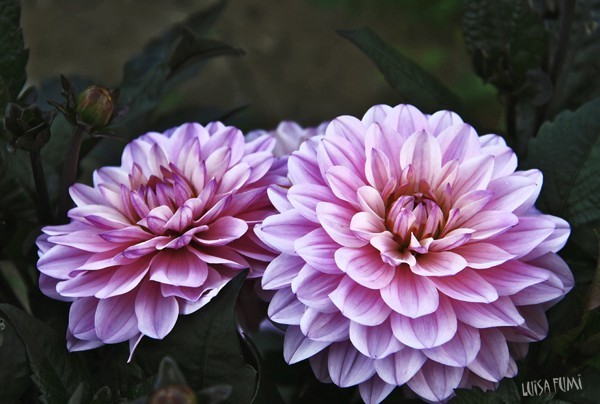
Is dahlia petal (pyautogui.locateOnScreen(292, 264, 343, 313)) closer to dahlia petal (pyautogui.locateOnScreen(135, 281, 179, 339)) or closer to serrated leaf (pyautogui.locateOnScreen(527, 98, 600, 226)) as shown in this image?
dahlia petal (pyautogui.locateOnScreen(135, 281, 179, 339))

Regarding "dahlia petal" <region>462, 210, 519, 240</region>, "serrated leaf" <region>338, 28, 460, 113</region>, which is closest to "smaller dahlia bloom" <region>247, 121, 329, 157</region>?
"serrated leaf" <region>338, 28, 460, 113</region>

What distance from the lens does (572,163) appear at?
0.54 metres

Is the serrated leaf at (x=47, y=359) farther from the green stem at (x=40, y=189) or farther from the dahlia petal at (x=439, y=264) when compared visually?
the dahlia petal at (x=439, y=264)

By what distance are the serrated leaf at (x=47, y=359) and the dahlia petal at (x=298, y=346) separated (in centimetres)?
12

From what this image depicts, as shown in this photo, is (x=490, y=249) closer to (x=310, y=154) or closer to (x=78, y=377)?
(x=310, y=154)

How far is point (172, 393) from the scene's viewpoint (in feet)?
1.03

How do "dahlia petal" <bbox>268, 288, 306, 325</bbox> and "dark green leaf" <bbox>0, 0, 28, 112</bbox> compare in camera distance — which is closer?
"dahlia petal" <bbox>268, 288, 306, 325</bbox>

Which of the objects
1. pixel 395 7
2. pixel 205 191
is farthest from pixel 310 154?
pixel 395 7

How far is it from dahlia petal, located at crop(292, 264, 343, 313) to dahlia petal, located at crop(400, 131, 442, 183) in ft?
0.27

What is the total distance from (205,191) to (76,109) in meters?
0.09

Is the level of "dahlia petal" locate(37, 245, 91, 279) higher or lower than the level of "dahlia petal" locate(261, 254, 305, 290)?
lower

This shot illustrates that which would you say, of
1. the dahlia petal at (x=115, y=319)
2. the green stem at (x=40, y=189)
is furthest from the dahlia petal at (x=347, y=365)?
the green stem at (x=40, y=189)

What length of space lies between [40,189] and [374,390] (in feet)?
0.78

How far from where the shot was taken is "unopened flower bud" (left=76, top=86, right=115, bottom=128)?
1.55ft
